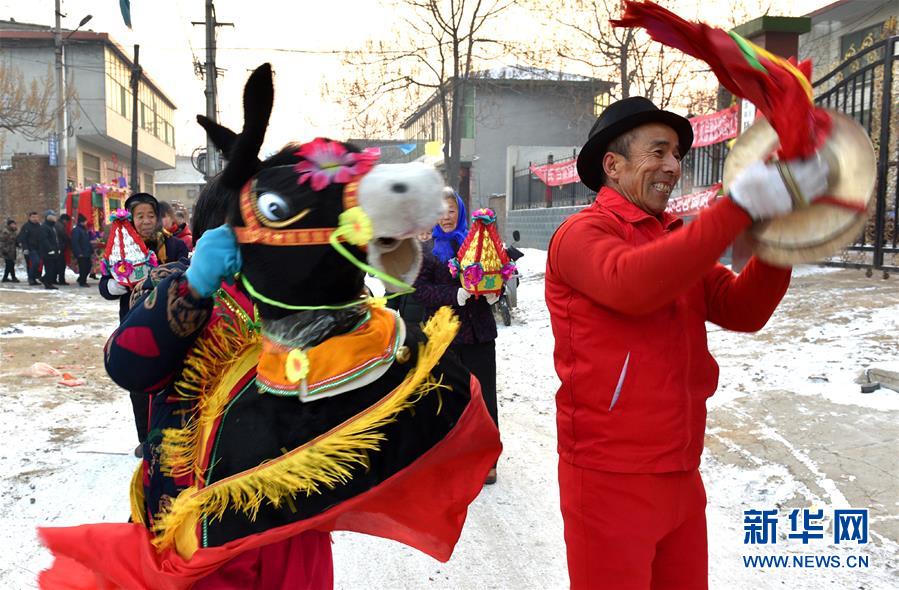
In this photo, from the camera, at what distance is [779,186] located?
1435mm

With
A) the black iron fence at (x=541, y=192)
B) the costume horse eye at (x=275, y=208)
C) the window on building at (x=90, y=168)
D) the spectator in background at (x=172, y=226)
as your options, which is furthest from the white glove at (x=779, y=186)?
the window on building at (x=90, y=168)

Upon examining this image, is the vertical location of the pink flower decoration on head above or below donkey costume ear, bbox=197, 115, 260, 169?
below

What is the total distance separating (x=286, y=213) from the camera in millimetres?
1626

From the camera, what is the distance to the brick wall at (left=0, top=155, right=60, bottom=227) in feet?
86.2

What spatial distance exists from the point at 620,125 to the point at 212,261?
1.23 metres

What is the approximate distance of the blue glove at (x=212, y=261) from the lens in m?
1.64

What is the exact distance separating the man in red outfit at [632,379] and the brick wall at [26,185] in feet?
94.0

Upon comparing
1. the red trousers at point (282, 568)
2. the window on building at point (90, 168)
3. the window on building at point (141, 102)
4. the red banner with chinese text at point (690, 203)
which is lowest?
the red trousers at point (282, 568)

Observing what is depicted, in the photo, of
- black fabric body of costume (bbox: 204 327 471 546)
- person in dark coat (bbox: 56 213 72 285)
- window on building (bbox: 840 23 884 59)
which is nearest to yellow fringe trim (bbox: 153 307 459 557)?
black fabric body of costume (bbox: 204 327 471 546)

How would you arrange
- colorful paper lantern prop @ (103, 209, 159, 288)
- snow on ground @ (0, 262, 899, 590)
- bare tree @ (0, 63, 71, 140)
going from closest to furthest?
snow on ground @ (0, 262, 899, 590)
colorful paper lantern prop @ (103, 209, 159, 288)
bare tree @ (0, 63, 71, 140)

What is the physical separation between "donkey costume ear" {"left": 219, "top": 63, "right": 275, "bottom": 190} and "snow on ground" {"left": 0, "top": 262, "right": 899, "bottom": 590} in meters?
1.41

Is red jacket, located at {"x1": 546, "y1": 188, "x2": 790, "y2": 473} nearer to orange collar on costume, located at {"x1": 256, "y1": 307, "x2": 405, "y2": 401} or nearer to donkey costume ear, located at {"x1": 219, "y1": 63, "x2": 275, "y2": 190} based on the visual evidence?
orange collar on costume, located at {"x1": 256, "y1": 307, "x2": 405, "y2": 401}

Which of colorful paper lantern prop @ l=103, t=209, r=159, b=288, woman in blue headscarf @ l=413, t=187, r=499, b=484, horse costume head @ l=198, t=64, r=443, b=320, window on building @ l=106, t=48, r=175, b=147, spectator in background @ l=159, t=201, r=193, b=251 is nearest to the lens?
horse costume head @ l=198, t=64, r=443, b=320

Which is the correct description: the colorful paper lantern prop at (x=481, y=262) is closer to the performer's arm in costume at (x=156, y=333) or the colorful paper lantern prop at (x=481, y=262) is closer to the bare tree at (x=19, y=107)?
the performer's arm in costume at (x=156, y=333)
